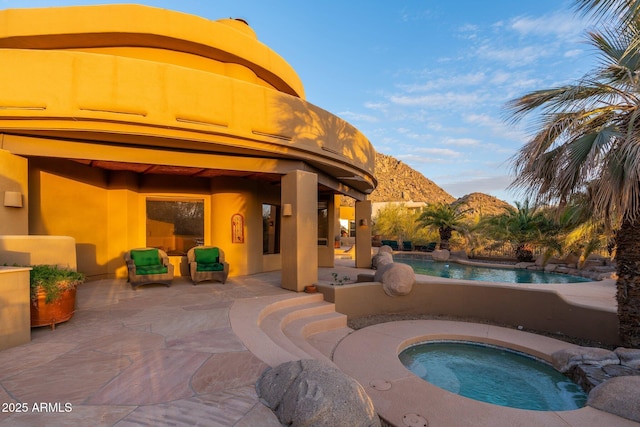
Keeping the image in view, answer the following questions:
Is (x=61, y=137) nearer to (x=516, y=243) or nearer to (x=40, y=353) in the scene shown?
(x=40, y=353)

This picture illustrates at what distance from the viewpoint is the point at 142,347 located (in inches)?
170

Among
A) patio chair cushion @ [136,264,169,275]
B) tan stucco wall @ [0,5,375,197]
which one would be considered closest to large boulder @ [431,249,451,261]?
tan stucco wall @ [0,5,375,197]

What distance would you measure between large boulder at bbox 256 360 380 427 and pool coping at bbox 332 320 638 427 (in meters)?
1.60

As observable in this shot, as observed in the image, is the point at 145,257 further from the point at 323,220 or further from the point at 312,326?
the point at 323,220

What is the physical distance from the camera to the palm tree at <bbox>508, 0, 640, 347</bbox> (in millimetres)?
5461

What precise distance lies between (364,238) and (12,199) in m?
11.9

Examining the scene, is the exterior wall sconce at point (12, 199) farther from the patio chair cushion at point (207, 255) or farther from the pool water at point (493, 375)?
the pool water at point (493, 375)

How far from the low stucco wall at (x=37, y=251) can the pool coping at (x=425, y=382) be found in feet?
17.9

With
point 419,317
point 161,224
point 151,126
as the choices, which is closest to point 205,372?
point 151,126

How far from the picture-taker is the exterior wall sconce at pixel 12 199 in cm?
638

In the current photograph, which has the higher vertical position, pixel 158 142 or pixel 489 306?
pixel 158 142

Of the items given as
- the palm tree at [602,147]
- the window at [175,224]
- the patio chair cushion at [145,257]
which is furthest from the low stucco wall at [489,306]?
the window at [175,224]

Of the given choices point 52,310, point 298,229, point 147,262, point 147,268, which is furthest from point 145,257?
point 298,229

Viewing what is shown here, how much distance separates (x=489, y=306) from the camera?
9180 millimetres
